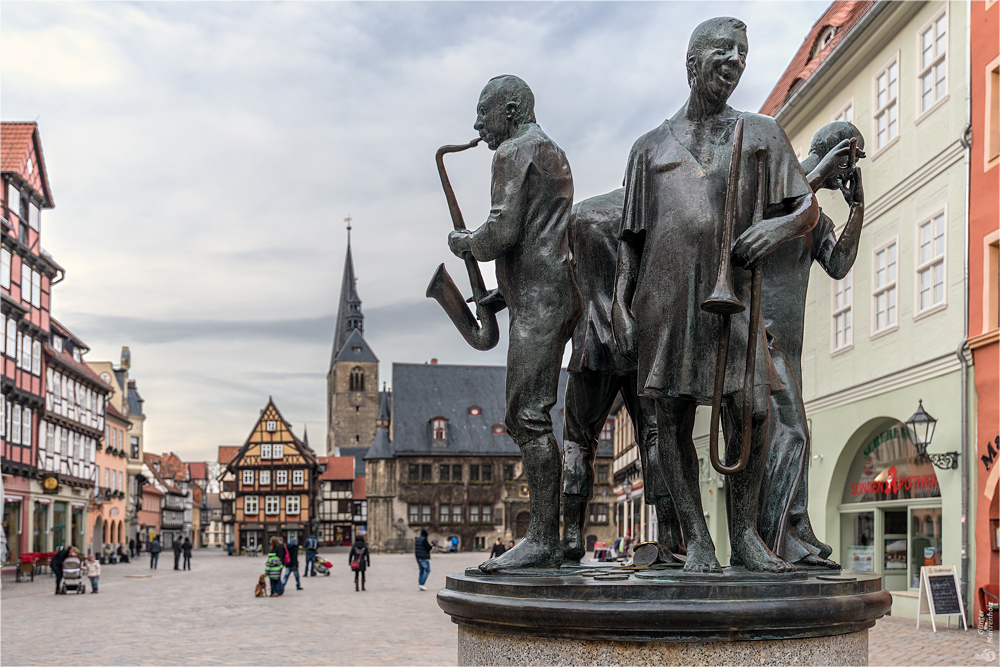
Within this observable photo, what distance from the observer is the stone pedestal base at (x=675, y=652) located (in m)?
3.45

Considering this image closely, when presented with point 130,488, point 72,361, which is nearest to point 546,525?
point 72,361

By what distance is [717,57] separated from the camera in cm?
395

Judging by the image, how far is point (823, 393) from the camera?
20312 millimetres

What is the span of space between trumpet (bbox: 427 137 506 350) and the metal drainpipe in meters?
12.1

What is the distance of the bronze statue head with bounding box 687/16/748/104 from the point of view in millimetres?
3920

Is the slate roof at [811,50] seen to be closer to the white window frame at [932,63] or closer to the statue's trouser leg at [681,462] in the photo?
the white window frame at [932,63]

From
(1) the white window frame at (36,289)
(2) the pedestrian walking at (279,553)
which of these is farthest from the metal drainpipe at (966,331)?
(1) the white window frame at (36,289)

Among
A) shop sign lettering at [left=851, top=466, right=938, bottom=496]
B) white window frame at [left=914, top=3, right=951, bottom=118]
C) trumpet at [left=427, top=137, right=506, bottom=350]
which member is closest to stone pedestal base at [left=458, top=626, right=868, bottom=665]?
trumpet at [left=427, top=137, right=506, bottom=350]

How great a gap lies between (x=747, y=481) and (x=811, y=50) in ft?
68.4

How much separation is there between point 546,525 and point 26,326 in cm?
3426

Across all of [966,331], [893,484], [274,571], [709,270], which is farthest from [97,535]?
[709,270]

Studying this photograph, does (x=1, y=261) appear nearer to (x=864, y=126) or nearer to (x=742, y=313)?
(x=864, y=126)

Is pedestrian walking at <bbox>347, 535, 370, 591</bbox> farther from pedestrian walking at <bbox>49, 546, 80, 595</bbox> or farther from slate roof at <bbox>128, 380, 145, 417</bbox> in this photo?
slate roof at <bbox>128, 380, 145, 417</bbox>

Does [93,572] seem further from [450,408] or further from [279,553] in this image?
[450,408]
